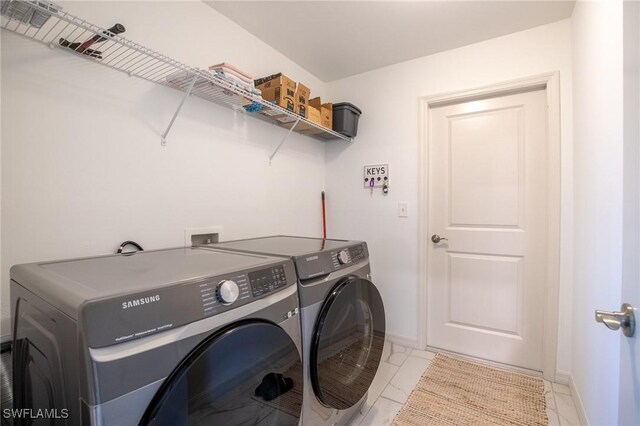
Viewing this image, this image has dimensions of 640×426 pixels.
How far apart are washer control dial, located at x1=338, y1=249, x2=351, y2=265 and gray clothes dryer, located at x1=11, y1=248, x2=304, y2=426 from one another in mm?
354

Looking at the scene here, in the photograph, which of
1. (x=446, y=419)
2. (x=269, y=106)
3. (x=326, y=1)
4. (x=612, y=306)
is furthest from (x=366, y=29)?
(x=446, y=419)

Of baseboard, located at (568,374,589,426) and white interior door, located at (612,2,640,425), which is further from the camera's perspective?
baseboard, located at (568,374,589,426)

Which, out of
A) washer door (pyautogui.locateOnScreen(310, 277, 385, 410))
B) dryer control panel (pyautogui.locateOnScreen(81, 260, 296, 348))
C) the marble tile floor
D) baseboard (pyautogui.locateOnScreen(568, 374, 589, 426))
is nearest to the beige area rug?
the marble tile floor

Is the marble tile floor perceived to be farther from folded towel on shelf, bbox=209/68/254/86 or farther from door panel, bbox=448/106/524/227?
folded towel on shelf, bbox=209/68/254/86

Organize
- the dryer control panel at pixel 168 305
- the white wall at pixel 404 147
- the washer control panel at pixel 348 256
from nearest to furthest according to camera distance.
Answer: the dryer control panel at pixel 168 305, the washer control panel at pixel 348 256, the white wall at pixel 404 147

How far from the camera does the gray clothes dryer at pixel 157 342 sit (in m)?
0.58

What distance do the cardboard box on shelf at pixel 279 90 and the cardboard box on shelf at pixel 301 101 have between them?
0.15 feet

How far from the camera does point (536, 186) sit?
2045mm

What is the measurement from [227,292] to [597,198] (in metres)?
1.69

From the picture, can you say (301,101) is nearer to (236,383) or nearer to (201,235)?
(201,235)

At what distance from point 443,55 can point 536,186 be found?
1.22 metres

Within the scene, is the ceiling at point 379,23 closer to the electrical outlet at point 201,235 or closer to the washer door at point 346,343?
the electrical outlet at point 201,235

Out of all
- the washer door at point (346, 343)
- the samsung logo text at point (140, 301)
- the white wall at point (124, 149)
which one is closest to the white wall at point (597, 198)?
the washer door at point (346, 343)

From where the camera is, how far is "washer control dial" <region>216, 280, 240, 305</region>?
779 mm
